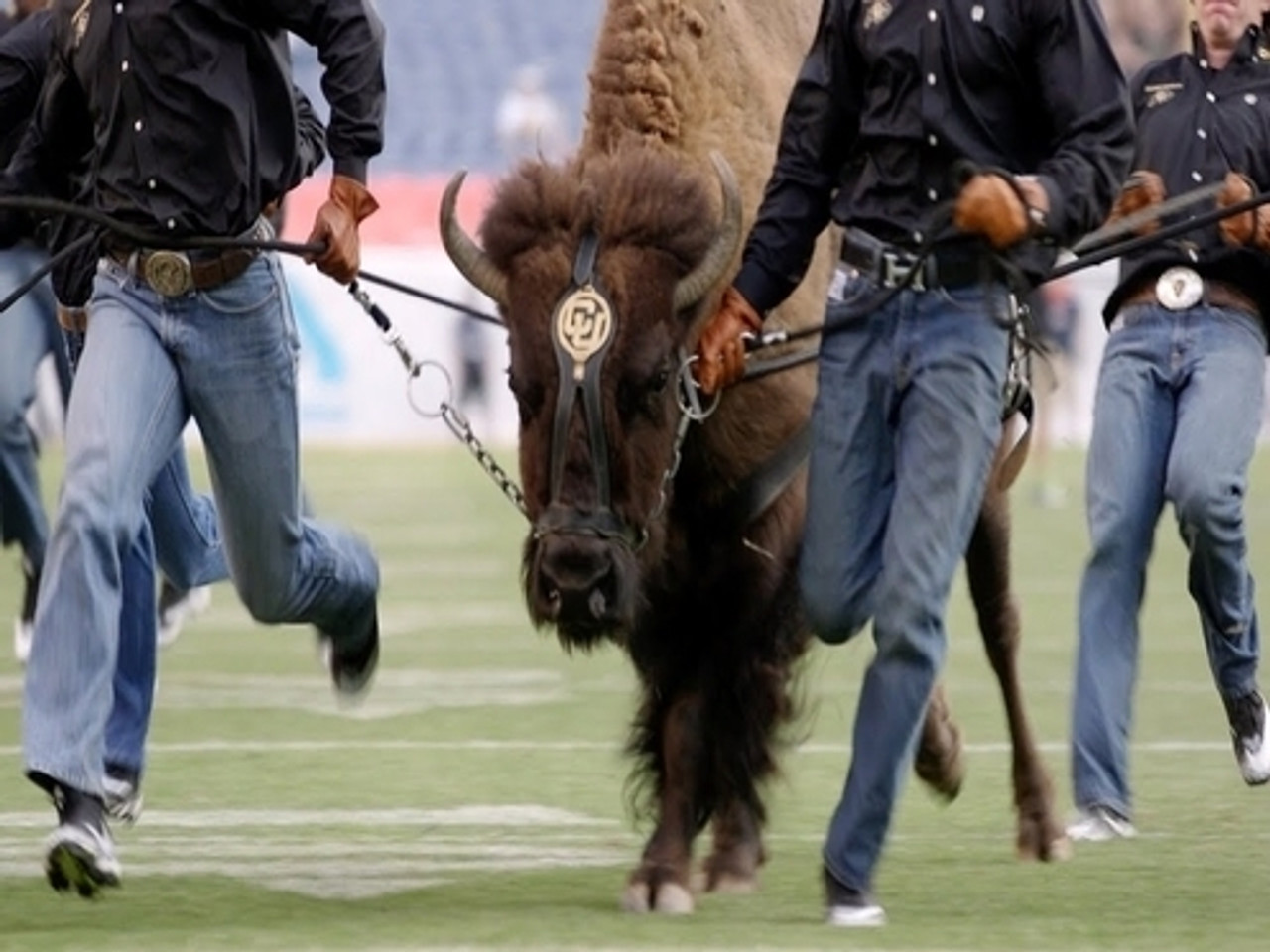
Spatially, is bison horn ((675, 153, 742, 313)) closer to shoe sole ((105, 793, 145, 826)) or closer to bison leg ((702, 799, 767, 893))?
bison leg ((702, 799, 767, 893))

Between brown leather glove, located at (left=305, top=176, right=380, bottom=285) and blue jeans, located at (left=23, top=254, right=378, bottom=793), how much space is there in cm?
22

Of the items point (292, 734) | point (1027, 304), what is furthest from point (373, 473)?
point (1027, 304)

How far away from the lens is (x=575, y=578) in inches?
291

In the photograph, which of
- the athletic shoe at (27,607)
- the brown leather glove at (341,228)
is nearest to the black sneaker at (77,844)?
the brown leather glove at (341,228)

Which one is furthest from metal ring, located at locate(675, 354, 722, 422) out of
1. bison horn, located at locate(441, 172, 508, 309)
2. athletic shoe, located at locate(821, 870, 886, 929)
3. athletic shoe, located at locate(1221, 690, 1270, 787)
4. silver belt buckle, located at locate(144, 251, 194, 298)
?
athletic shoe, located at locate(1221, 690, 1270, 787)

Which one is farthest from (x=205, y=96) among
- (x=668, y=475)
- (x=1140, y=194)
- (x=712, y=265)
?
(x=1140, y=194)

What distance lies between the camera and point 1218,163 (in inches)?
342

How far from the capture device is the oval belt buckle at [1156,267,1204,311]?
8.74 meters

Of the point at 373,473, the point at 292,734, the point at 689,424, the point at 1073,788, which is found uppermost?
the point at 689,424

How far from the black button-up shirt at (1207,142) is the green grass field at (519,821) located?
145 cm

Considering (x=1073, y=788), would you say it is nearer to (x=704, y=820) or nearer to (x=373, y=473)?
(x=704, y=820)

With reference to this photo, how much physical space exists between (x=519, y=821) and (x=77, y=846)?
6.87 feet

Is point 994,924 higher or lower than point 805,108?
lower

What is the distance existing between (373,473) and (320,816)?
1536 centimetres
